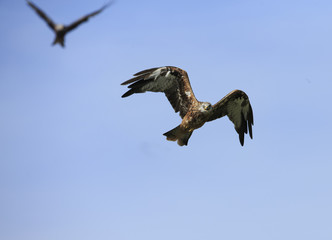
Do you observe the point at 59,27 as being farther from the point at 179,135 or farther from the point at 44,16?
the point at 179,135

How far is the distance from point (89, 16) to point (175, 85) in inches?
268

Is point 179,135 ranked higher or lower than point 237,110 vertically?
lower

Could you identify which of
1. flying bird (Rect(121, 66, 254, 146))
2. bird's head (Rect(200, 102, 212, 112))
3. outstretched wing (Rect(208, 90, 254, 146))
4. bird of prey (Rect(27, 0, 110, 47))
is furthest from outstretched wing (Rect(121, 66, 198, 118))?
bird of prey (Rect(27, 0, 110, 47))

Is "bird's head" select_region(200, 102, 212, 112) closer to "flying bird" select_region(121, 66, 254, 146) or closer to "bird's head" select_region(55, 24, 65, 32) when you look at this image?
"flying bird" select_region(121, 66, 254, 146)

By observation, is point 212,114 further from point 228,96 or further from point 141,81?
point 141,81

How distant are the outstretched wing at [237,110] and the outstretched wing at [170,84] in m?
1.08

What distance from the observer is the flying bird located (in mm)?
19622

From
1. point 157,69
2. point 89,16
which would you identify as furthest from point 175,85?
Result: point 89,16

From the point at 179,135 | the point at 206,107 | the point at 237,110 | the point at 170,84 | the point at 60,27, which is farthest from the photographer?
the point at 237,110

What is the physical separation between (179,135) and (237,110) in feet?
8.70

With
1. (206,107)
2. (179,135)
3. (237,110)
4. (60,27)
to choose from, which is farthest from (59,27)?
(237,110)

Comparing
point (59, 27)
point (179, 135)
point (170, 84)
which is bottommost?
point (179, 135)

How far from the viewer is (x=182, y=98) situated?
20312mm

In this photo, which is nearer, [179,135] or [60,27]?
[60,27]
